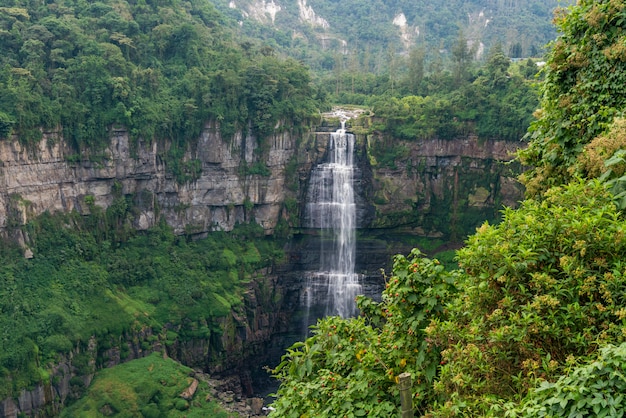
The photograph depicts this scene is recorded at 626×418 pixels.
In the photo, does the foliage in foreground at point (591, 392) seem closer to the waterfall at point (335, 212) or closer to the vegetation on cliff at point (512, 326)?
the vegetation on cliff at point (512, 326)

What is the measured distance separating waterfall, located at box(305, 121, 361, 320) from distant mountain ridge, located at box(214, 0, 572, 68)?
26105mm

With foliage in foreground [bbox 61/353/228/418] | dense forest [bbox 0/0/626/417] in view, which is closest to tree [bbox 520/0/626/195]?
dense forest [bbox 0/0/626/417]

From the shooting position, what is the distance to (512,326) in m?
3.95

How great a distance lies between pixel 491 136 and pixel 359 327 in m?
20.2

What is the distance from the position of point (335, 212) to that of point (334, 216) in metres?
0.16

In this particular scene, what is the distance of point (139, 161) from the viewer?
22.6 meters

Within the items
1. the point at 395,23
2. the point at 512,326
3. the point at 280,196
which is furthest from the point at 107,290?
the point at 395,23

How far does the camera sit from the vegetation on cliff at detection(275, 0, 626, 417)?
3.69m

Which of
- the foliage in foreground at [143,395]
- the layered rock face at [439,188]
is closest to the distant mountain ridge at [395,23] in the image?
the layered rock face at [439,188]

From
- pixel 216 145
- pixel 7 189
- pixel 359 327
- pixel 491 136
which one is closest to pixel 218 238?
pixel 216 145

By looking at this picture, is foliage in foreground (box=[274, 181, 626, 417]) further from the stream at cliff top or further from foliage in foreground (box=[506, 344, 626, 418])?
the stream at cliff top

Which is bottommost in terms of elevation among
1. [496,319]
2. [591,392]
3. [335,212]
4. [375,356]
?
[335,212]

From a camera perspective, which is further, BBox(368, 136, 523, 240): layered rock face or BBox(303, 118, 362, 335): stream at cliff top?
BBox(368, 136, 523, 240): layered rock face

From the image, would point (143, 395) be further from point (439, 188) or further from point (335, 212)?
point (439, 188)
